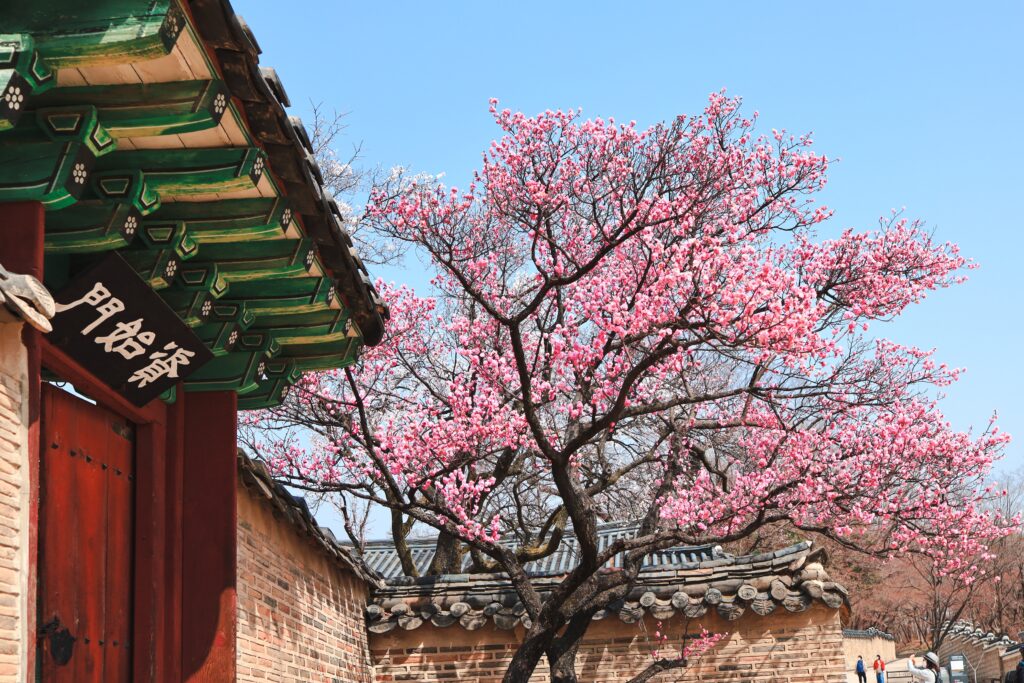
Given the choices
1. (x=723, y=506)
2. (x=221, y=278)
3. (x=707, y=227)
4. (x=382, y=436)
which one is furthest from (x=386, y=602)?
(x=221, y=278)

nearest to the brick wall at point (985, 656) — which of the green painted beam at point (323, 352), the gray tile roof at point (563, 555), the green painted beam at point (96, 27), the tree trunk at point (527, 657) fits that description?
the gray tile roof at point (563, 555)

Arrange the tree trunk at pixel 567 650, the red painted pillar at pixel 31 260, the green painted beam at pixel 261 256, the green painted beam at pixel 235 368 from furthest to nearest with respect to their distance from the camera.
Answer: the tree trunk at pixel 567 650 < the green painted beam at pixel 235 368 < the green painted beam at pixel 261 256 < the red painted pillar at pixel 31 260

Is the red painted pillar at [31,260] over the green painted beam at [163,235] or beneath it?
beneath

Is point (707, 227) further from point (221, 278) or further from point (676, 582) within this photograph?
point (221, 278)

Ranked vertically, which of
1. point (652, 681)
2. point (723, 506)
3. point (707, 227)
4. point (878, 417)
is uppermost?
point (707, 227)

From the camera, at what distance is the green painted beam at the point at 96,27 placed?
3.18 metres

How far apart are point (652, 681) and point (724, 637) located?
0.97 metres

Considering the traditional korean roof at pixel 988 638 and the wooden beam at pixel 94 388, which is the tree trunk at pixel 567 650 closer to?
the wooden beam at pixel 94 388

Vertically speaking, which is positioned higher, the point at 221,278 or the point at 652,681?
the point at 221,278

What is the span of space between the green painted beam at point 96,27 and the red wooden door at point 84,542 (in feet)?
6.12

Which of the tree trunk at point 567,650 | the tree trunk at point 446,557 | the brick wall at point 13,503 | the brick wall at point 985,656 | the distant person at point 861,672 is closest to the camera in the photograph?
the brick wall at point 13,503

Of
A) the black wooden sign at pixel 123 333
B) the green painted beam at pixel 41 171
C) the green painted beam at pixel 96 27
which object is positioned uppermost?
the green painted beam at pixel 96 27

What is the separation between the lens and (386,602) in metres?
12.2

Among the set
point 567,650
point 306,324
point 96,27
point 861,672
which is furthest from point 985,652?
point 96,27
